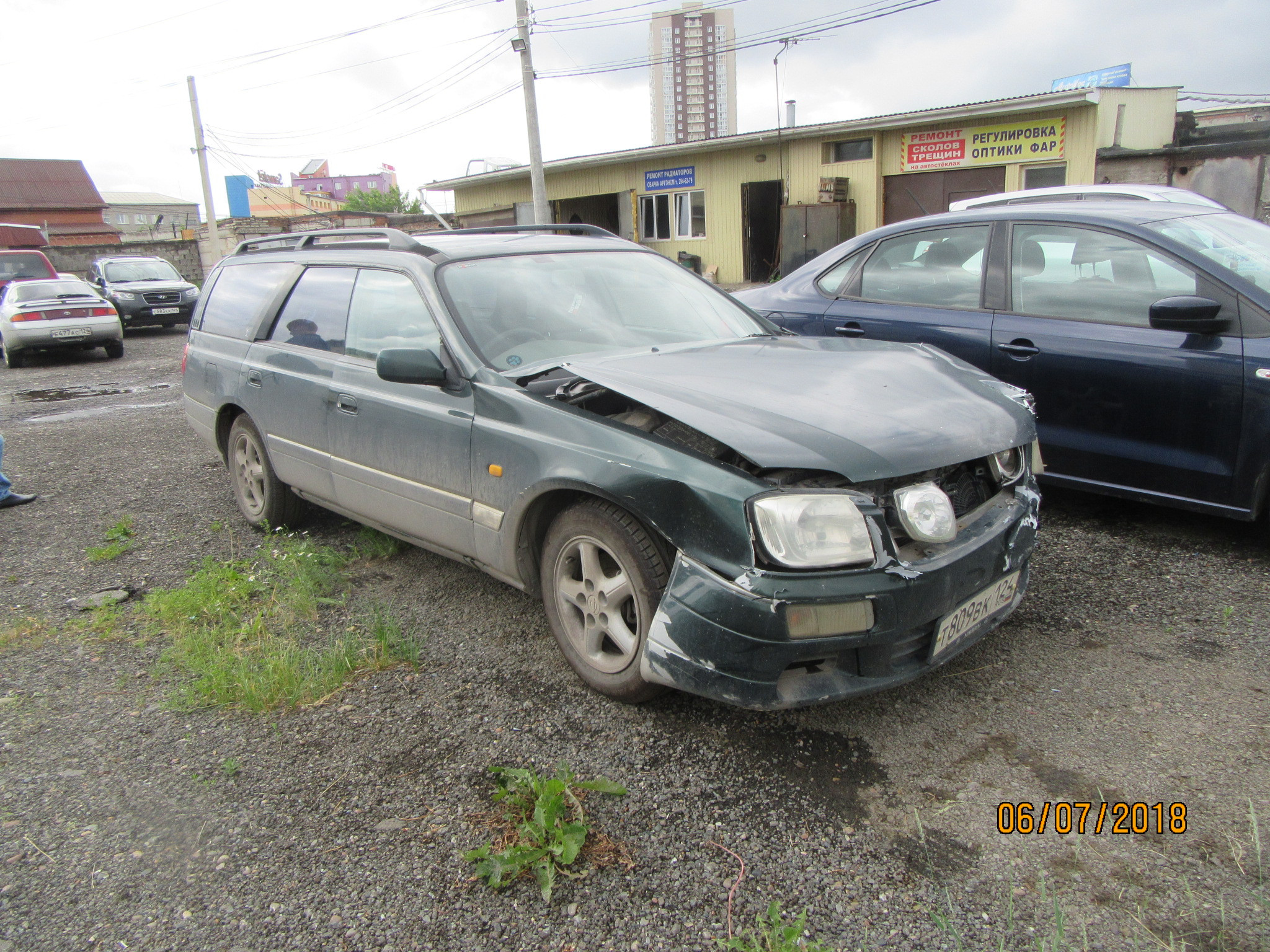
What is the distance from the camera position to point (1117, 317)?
4129mm

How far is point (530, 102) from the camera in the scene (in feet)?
57.1

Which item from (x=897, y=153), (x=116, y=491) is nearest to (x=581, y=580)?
(x=116, y=491)

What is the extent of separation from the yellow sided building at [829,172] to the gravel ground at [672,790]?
1458 cm

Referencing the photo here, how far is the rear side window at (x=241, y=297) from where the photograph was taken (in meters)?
4.72

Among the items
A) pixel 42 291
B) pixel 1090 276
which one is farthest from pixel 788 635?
pixel 42 291

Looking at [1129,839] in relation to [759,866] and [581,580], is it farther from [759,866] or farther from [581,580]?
[581,580]

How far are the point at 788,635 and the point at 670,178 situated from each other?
72.9 feet

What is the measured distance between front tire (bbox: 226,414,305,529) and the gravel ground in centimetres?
117

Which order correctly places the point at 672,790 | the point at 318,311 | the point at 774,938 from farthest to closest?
the point at 318,311 < the point at 672,790 < the point at 774,938

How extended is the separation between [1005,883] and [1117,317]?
3.03 meters

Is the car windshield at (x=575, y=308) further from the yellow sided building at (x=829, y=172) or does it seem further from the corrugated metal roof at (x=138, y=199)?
the corrugated metal roof at (x=138, y=199)

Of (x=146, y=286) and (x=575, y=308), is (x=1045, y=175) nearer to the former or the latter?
(x=575, y=308)

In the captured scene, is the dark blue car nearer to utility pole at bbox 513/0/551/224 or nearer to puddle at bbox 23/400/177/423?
puddle at bbox 23/400/177/423
